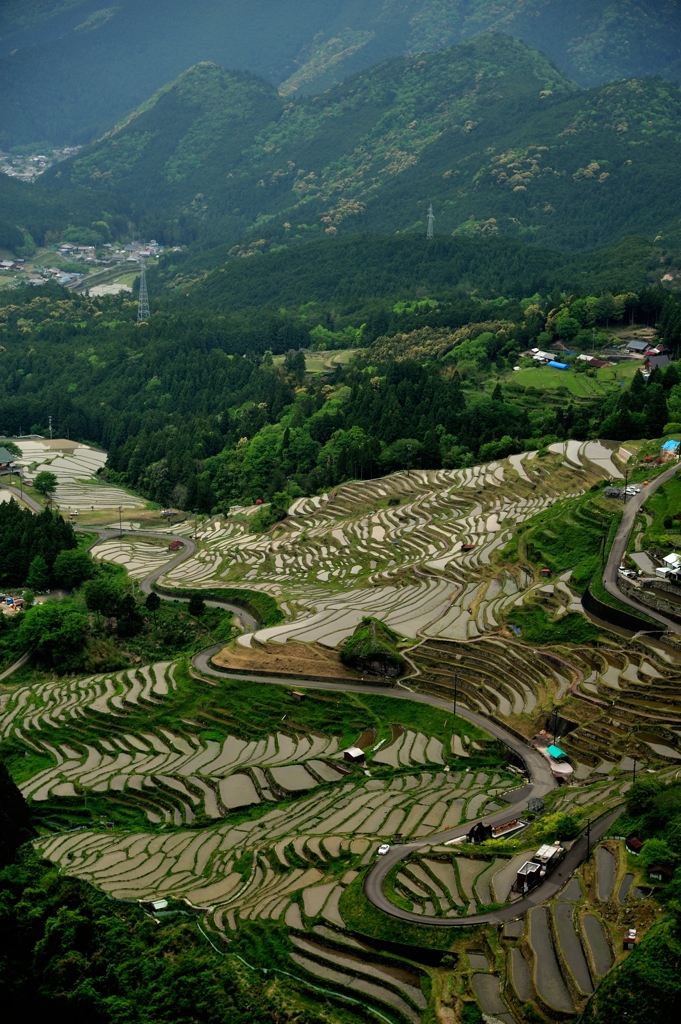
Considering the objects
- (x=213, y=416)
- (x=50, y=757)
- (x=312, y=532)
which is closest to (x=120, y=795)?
(x=50, y=757)

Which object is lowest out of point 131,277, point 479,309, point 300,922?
point 131,277

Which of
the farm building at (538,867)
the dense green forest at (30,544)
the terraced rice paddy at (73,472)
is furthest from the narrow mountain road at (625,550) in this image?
the terraced rice paddy at (73,472)

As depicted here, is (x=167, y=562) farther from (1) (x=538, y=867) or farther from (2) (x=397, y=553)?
(1) (x=538, y=867)

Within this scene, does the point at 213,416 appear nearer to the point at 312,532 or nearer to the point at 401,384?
the point at 401,384

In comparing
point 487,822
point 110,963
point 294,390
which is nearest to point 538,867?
point 487,822

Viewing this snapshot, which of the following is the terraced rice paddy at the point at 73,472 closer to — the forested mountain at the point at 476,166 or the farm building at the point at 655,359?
the farm building at the point at 655,359

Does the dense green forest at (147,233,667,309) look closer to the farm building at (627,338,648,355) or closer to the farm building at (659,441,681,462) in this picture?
the farm building at (627,338,648,355)
